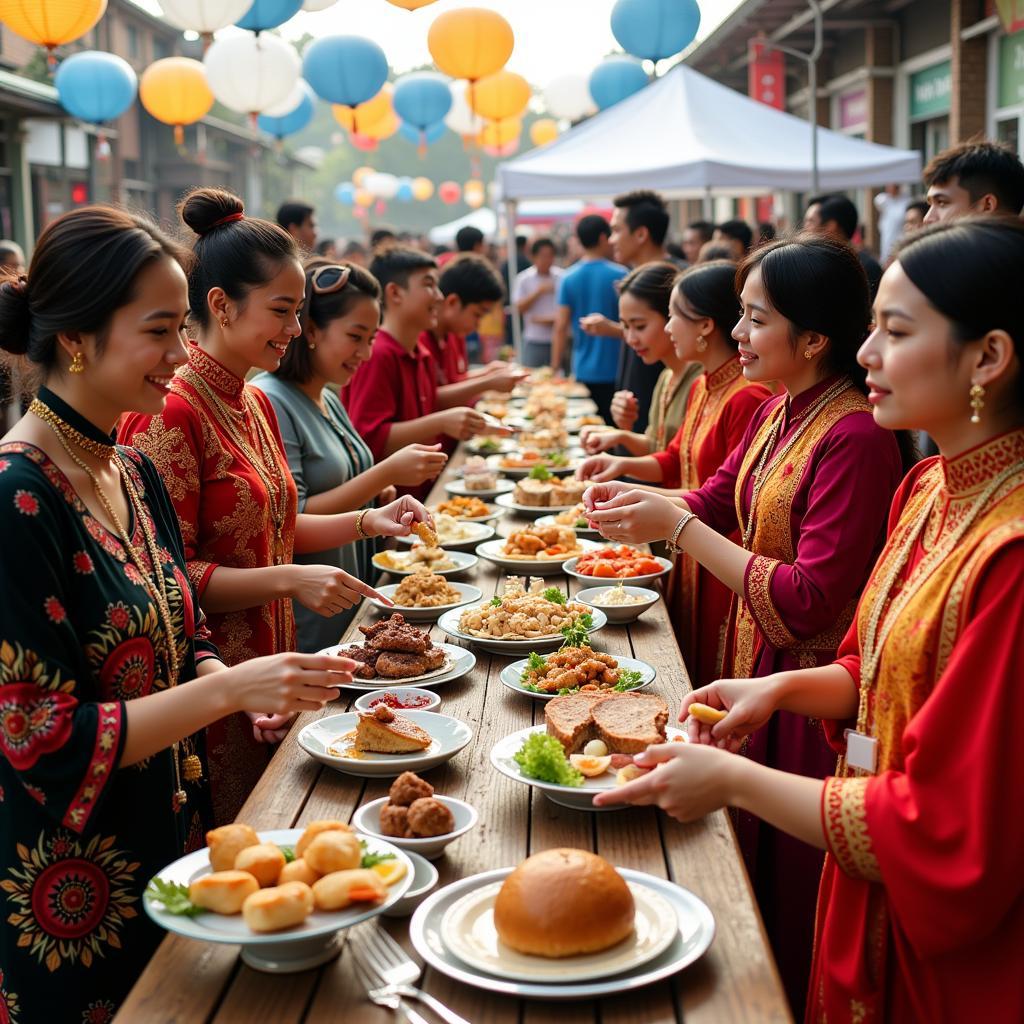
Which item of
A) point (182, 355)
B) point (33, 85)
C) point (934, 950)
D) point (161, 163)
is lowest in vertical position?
point (934, 950)

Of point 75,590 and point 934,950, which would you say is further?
point 75,590

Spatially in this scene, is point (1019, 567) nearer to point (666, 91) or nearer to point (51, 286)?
point (51, 286)

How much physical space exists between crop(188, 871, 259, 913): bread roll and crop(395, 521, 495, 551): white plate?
225 cm

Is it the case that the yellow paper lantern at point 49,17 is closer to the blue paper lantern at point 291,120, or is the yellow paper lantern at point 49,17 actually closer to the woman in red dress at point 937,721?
the blue paper lantern at point 291,120

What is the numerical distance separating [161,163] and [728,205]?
46.4 feet

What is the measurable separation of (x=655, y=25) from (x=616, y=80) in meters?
4.11

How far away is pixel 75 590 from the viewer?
73.5 inches

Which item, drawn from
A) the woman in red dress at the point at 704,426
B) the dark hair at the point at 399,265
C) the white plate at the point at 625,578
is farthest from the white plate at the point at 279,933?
the dark hair at the point at 399,265

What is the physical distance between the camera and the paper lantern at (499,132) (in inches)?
531

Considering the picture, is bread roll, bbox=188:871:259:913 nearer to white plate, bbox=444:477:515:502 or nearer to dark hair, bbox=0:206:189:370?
dark hair, bbox=0:206:189:370

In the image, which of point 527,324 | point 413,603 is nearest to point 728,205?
point 527,324

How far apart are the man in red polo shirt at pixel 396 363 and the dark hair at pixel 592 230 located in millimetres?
3709

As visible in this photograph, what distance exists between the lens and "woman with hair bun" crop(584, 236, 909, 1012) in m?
2.46

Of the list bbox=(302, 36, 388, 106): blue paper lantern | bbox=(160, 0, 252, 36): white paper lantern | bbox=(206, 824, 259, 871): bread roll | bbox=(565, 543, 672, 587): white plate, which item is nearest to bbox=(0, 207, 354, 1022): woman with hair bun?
bbox=(206, 824, 259, 871): bread roll
